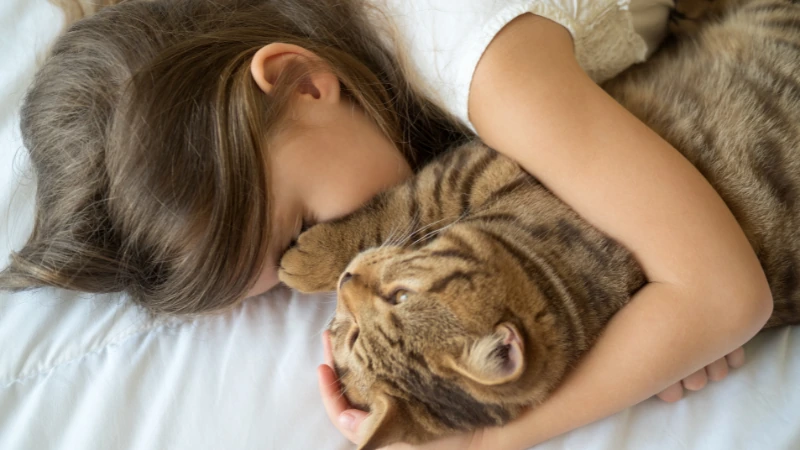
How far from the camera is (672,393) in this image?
995 millimetres

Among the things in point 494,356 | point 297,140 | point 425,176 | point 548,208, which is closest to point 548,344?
point 494,356

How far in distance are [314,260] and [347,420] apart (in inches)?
11.4

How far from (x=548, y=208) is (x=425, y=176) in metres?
0.25

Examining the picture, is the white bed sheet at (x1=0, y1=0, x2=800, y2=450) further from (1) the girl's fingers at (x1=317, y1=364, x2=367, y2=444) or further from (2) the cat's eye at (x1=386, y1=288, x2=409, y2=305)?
(2) the cat's eye at (x1=386, y1=288, x2=409, y2=305)

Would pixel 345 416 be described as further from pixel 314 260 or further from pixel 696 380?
pixel 696 380

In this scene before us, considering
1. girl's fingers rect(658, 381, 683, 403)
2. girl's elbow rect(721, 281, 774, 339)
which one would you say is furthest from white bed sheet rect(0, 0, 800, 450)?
girl's elbow rect(721, 281, 774, 339)

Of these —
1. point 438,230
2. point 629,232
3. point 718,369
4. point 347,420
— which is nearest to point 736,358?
point 718,369

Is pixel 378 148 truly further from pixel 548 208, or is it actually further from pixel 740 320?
pixel 740 320

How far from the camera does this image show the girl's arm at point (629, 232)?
Answer: 0.90 metres

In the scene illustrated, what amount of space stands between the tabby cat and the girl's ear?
23cm

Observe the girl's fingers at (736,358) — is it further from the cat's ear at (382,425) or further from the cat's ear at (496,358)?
the cat's ear at (382,425)

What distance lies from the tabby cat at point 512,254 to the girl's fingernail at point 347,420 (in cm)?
3

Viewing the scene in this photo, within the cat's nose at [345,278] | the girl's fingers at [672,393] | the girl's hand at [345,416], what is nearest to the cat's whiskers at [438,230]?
the cat's nose at [345,278]

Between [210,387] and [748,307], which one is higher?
[748,307]
